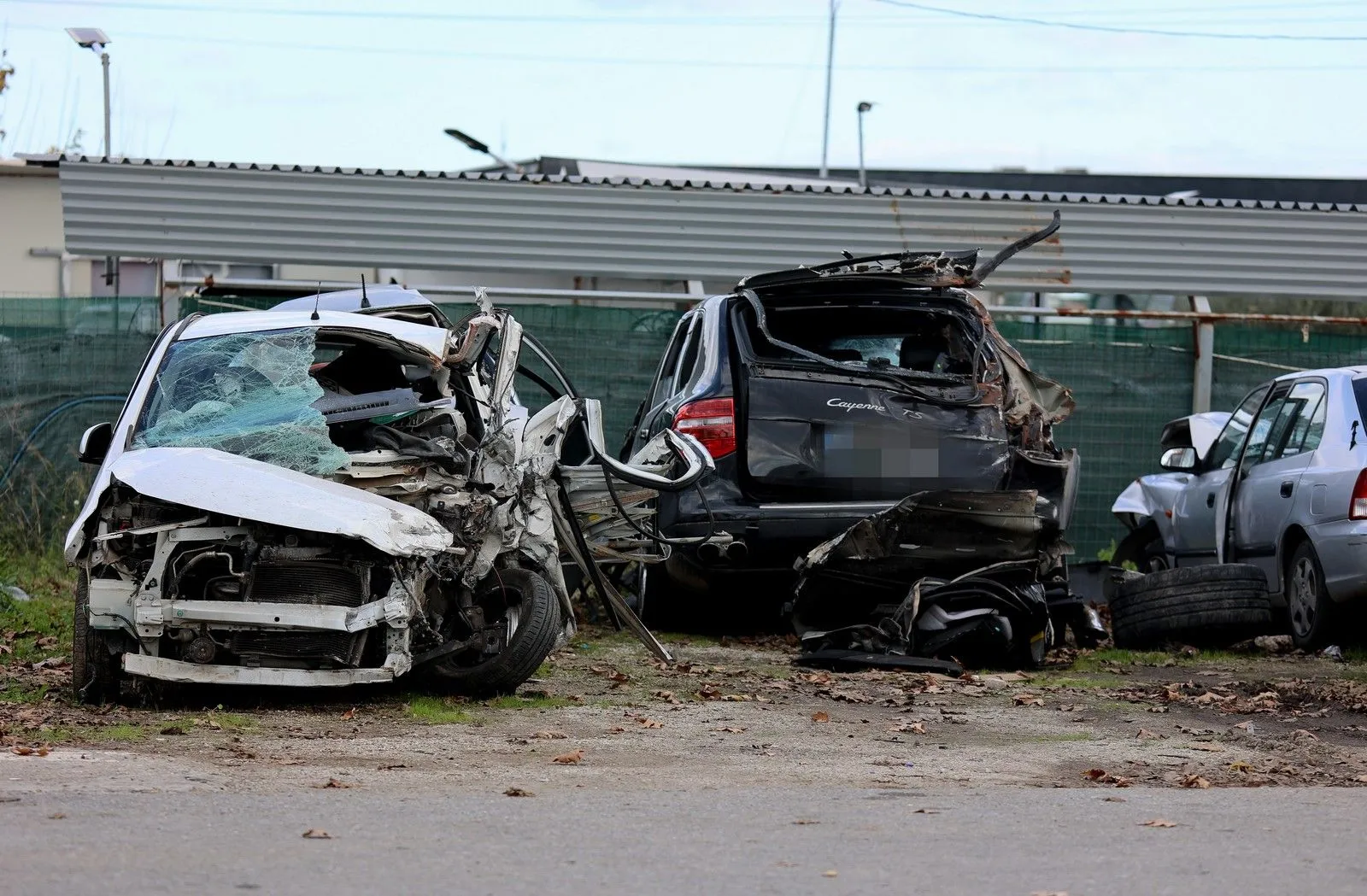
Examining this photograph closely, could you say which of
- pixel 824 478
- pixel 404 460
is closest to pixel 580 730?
pixel 404 460

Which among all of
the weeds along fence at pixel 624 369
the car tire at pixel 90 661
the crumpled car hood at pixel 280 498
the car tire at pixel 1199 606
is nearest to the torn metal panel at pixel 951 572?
the car tire at pixel 1199 606

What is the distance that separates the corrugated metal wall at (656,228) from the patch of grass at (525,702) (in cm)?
794

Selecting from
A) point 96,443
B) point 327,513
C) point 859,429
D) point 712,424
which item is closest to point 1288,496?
point 859,429

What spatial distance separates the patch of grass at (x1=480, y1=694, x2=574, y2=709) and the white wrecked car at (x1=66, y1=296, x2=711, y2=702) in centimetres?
7

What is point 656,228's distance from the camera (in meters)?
15.6

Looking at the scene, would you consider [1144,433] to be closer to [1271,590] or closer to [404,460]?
[1271,590]

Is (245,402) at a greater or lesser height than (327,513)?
greater

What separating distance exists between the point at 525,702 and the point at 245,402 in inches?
74.8

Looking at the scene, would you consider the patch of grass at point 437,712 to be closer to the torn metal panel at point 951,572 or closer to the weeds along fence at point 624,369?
the torn metal panel at point 951,572

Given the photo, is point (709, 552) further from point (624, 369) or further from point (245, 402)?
point (624, 369)

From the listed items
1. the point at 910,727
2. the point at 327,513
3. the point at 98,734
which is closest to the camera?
the point at 98,734

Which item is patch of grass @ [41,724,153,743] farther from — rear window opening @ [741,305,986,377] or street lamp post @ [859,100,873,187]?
street lamp post @ [859,100,873,187]

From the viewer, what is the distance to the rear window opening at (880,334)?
9844 millimetres

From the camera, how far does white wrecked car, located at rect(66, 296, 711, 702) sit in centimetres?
708
